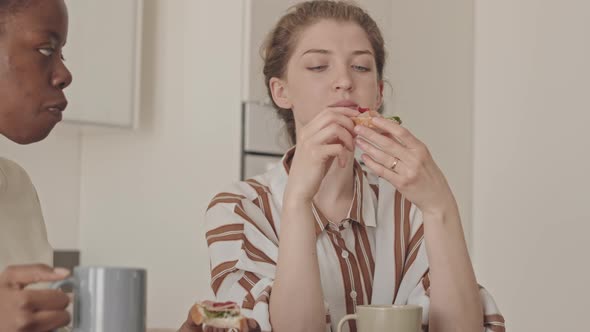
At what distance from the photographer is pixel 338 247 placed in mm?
1436

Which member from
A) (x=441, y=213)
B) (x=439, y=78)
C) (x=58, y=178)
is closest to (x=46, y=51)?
(x=441, y=213)

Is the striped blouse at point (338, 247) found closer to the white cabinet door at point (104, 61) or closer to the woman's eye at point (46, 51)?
the woman's eye at point (46, 51)

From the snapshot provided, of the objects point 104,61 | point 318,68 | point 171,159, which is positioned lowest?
point 171,159

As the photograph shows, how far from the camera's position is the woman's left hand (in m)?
1.20

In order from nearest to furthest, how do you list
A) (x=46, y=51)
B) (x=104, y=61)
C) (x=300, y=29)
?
(x=46, y=51)
(x=300, y=29)
(x=104, y=61)

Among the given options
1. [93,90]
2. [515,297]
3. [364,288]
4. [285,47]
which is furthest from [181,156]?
[515,297]

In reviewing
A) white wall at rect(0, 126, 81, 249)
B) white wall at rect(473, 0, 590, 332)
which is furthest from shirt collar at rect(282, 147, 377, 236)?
white wall at rect(473, 0, 590, 332)

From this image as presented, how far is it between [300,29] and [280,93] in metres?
0.12

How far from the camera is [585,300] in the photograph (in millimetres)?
2986

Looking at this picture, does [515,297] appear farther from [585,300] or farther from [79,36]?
[79,36]

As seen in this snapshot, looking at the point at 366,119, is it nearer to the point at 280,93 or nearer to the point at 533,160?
the point at 280,93

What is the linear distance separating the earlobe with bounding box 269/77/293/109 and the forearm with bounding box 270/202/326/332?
0.43m

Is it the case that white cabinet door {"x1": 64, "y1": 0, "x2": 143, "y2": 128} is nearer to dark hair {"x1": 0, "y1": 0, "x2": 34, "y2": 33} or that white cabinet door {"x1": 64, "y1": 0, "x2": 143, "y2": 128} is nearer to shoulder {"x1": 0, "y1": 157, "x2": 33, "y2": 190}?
shoulder {"x1": 0, "y1": 157, "x2": 33, "y2": 190}

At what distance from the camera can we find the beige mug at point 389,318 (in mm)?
972
